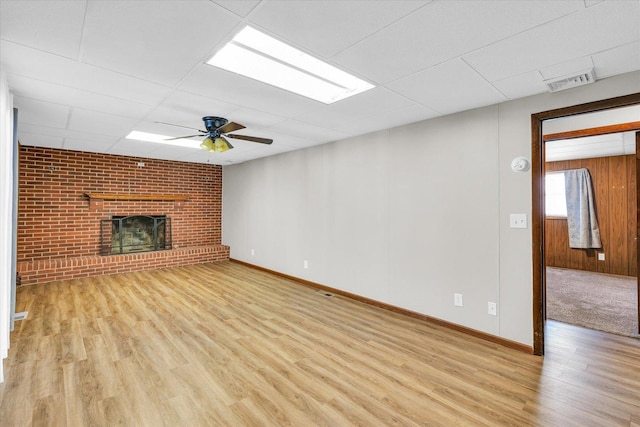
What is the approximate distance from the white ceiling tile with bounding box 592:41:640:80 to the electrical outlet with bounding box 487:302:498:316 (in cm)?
204

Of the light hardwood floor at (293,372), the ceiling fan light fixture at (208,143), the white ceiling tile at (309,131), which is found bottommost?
the light hardwood floor at (293,372)

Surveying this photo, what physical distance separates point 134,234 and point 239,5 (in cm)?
590

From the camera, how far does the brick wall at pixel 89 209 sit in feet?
16.5

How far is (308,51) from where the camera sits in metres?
1.93

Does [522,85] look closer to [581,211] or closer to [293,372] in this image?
[293,372]

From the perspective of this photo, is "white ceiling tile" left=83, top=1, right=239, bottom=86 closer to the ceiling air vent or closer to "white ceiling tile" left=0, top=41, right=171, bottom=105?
"white ceiling tile" left=0, top=41, right=171, bottom=105

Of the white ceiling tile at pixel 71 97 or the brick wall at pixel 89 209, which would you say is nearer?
the white ceiling tile at pixel 71 97

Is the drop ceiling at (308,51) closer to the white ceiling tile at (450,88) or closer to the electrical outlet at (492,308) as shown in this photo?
the white ceiling tile at (450,88)

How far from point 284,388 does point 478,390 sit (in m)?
1.35

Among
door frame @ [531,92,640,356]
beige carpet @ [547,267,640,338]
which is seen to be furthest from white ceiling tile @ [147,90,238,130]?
beige carpet @ [547,267,640,338]

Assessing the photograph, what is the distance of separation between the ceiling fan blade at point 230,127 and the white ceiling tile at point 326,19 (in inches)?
55.9

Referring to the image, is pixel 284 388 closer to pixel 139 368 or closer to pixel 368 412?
pixel 368 412

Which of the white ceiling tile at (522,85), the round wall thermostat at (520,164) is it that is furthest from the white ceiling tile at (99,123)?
the round wall thermostat at (520,164)

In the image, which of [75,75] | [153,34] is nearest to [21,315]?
[75,75]
